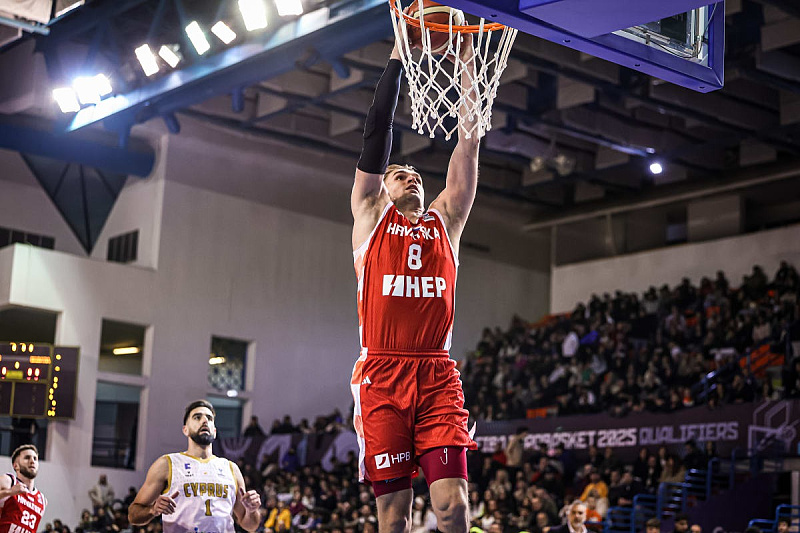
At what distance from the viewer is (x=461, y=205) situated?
18.8 ft

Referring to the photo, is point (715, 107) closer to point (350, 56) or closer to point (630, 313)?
point (630, 313)

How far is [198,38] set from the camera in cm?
1816

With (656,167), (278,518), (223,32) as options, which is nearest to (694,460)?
(278,518)

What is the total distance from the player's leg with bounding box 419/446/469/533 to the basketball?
215 cm

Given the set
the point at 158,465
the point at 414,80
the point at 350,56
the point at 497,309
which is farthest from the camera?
the point at 497,309

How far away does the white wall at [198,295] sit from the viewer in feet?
78.2

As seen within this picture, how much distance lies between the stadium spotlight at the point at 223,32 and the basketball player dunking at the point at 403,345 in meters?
12.6

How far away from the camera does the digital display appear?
2106 centimetres

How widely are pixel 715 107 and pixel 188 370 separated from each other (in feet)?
43.2

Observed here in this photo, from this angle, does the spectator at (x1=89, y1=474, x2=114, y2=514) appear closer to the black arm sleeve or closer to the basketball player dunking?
the basketball player dunking

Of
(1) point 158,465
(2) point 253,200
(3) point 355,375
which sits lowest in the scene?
(1) point 158,465

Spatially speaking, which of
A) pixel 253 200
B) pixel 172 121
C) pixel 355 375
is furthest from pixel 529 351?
pixel 355 375

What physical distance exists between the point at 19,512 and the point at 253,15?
31.1 feet

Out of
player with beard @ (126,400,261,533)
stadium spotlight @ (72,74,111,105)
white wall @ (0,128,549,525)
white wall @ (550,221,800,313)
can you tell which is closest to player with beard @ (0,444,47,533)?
player with beard @ (126,400,261,533)
